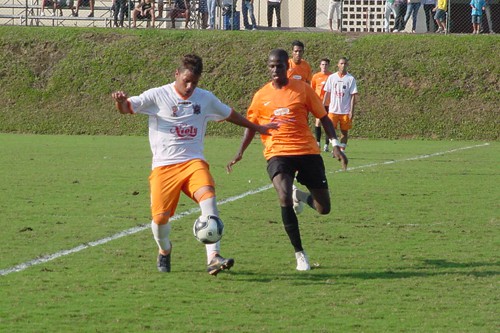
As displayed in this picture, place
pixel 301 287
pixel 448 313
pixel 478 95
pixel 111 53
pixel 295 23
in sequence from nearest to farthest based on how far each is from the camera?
pixel 448 313 < pixel 301 287 < pixel 478 95 < pixel 111 53 < pixel 295 23

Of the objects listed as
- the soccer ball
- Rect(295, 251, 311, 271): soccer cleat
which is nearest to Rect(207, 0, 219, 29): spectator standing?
Rect(295, 251, 311, 271): soccer cleat

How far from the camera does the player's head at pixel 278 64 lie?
9195mm

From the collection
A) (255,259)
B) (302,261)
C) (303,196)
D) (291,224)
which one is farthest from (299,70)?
(302,261)

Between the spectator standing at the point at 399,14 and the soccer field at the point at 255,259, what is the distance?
58.7ft

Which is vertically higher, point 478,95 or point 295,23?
point 295,23

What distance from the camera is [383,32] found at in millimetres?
34875

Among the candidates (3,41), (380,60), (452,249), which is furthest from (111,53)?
(452,249)

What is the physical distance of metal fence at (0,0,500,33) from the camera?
35156mm

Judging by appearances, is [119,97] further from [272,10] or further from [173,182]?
[272,10]

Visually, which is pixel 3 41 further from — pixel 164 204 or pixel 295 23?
pixel 164 204

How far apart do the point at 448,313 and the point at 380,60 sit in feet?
85.7

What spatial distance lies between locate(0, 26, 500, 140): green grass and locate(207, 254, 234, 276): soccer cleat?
22497mm

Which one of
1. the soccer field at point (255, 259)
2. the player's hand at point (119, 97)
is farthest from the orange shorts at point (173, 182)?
the player's hand at point (119, 97)

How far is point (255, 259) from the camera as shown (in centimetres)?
926
